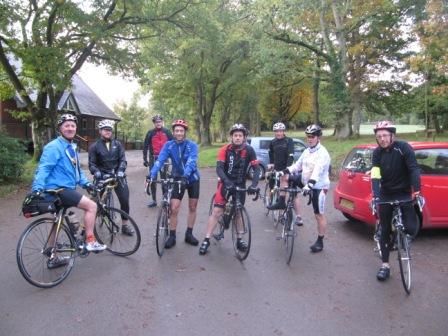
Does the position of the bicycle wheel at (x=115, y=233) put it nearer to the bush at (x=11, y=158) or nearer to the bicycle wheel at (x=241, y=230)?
the bicycle wheel at (x=241, y=230)

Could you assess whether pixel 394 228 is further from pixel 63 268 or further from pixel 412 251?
pixel 63 268

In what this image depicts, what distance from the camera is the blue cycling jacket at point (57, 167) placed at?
4.88m

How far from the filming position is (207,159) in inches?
969

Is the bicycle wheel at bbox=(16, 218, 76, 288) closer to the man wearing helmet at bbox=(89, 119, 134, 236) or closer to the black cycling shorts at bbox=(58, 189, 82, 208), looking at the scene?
the black cycling shorts at bbox=(58, 189, 82, 208)

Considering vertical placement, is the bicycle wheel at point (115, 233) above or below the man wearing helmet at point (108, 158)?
below

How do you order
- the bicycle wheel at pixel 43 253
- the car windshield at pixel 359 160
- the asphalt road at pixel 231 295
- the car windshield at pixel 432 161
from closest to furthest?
the asphalt road at pixel 231 295 → the bicycle wheel at pixel 43 253 → the car windshield at pixel 432 161 → the car windshield at pixel 359 160

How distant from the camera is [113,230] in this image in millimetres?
6273

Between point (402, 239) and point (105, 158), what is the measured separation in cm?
449

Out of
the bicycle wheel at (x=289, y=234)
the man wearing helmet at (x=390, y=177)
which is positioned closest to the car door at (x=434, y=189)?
the man wearing helmet at (x=390, y=177)

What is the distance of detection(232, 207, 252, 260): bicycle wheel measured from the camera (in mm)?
5957

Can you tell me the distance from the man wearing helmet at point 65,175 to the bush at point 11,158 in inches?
331

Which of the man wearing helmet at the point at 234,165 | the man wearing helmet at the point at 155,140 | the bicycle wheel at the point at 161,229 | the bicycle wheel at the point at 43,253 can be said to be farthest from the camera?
the man wearing helmet at the point at 155,140

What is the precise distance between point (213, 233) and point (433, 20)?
15039 mm

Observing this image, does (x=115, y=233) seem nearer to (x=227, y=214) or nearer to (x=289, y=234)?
(x=227, y=214)
